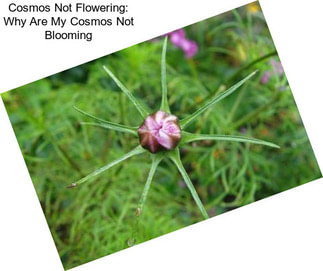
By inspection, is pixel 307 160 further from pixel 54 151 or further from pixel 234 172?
pixel 54 151

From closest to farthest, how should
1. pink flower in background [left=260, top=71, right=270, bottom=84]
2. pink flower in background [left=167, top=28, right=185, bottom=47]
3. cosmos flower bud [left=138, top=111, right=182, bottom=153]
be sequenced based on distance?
cosmos flower bud [left=138, top=111, right=182, bottom=153] < pink flower in background [left=260, top=71, right=270, bottom=84] < pink flower in background [left=167, top=28, right=185, bottom=47]

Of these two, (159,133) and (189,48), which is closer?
(159,133)

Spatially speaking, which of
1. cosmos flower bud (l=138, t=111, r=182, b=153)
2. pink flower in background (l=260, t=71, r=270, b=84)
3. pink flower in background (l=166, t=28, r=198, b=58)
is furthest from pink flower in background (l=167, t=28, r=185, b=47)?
cosmos flower bud (l=138, t=111, r=182, b=153)

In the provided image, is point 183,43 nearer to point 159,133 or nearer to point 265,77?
point 265,77

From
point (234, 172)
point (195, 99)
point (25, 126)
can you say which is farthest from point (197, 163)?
point (25, 126)

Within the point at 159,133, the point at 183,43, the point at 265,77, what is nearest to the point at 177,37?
the point at 183,43

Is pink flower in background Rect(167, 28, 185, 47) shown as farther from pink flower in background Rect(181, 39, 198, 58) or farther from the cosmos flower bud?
the cosmos flower bud
